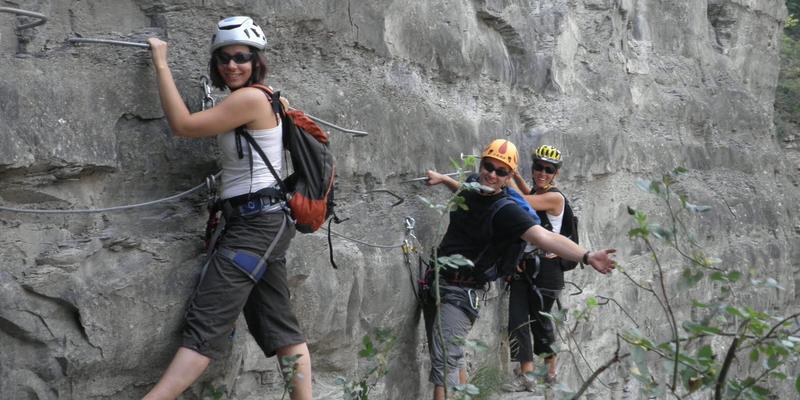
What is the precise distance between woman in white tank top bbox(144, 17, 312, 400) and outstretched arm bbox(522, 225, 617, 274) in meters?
1.25

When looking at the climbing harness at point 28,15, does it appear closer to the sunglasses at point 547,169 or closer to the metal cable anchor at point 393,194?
the metal cable anchor at point 393,194

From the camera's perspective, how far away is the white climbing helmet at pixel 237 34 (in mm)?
4383

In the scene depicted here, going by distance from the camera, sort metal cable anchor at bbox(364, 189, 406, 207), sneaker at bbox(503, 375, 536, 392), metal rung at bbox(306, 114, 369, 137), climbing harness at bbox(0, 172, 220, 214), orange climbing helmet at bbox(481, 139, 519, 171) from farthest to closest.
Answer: sneaker at bbox(503, 375, 536, 392) < orange climbing helmet at bbox(481, 139, 519, 171) < metal cable anchor at bbox(364, 189, 406, 207) < metal rung at bbox(306, 114, 369, 137) < climbing harness at bbox(0, 172, 220, 214)

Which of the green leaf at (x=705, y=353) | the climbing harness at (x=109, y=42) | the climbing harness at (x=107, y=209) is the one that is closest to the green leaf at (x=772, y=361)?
the green leaf at (x=705, y=353)

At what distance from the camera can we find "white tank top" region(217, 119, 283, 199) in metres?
4.45

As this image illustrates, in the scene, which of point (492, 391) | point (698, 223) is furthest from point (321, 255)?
point (698, 223)

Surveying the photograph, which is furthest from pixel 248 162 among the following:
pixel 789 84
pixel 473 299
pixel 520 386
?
pixel 789 84

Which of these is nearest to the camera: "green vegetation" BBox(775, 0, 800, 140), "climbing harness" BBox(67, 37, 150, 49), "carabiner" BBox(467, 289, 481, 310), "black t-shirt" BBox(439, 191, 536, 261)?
"climbing harness" BBox(67, 37, 150, 49)

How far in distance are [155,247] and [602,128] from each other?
460cm

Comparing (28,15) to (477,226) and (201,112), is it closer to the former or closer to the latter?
(201,112)

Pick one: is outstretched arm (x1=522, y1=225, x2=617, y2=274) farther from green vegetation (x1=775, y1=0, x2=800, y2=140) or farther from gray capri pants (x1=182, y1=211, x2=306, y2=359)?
green vegetation (x1=775, y1=0, x2=800, y2=140)

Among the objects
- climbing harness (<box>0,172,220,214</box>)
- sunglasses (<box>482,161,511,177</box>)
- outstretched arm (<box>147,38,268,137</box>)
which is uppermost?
outstretched arm (<box>147,38,268,137</box>)

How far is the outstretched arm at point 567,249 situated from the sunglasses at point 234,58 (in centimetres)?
164

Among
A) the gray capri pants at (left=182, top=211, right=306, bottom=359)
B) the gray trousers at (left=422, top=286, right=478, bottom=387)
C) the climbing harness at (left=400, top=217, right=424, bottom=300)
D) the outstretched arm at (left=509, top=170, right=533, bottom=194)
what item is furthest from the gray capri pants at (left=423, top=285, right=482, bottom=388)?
the gray capri pants at (left=182, top=211, right=306, bottom=359)
